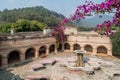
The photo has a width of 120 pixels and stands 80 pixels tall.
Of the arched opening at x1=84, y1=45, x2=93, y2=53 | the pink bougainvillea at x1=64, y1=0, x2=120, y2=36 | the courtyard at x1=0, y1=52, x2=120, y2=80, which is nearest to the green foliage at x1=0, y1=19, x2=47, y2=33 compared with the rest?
the arched opening at x1=84, y1=45, x2=93, y2=53

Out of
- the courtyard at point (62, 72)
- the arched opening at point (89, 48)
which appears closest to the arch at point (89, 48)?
the arched opening at point (89, 48)

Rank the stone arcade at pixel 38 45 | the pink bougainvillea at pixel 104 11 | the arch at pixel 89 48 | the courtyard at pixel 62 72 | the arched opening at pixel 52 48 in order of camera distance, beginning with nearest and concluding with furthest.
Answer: the pink bougainvillea at pixel 104 11 → the courtyard at pixel 62 72 → the stone arcade at pixel 38 45 → the arched opening at pixel 52 48 → the arch at pixel 89 48

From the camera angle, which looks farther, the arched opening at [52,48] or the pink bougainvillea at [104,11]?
the arched opening at [52,48]

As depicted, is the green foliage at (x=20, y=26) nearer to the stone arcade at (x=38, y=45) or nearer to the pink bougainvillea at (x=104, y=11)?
the stone arcade at (x=38, y=45)

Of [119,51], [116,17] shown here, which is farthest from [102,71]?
[116,17]

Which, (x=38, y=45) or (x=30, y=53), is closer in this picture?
(x=38, y=45)

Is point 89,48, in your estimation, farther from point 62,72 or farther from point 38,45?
point 62,72

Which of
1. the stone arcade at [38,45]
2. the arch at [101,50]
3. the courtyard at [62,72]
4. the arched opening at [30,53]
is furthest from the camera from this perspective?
the arch at [101,50]

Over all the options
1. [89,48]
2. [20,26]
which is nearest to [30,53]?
[89,48]

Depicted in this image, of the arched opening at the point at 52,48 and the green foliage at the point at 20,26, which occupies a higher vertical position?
the green foliage at the point at 20,26

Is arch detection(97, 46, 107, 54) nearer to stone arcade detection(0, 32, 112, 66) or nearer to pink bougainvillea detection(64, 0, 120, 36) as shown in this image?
stone arcade detection(0, 32, 112, 66)

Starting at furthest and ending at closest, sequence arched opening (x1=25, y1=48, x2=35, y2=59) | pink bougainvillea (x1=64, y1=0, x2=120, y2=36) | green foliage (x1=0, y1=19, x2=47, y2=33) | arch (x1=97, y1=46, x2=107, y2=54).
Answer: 1. green foliage (x1=0, y1=19, x2=47, y2=33)
2. arch (x1=97, y1=46, x2=107, y2=54)
3. arched opening (x1=25, y1=48, x2=35, y2=59)
4. pink bougainvillea (x1=64, y1=0, x2=120, y2=36)

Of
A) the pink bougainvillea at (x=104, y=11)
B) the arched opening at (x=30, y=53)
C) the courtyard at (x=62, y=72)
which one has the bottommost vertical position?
the courtyard at (x=62, y=72)

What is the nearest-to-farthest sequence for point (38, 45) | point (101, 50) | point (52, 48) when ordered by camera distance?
1. point (38, 45)
2. point (101, 50)
3. point (52, 48)
